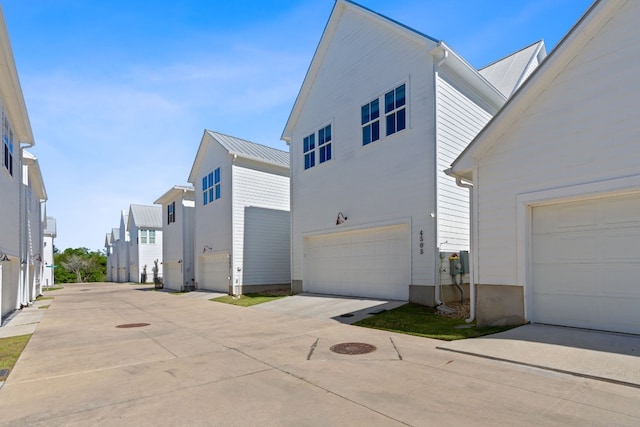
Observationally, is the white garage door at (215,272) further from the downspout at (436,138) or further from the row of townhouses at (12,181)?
the downspout at (436,138)

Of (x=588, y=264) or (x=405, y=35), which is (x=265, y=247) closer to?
(x=405, y=35)

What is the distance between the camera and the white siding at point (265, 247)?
20672 millimetres

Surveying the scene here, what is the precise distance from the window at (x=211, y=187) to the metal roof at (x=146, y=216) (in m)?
21.0

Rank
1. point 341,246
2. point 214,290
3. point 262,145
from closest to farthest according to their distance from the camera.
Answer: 1. point 341,246
2. point 214,290
3. point 262,145

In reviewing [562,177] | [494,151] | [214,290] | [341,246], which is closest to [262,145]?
[214,290]

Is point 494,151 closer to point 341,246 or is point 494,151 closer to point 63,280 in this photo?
point 341,246

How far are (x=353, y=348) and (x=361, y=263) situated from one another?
689 cm

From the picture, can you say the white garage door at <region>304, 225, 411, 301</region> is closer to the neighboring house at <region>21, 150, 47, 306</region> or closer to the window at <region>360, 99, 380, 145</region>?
the window at <region>360, 99, 380, 145</region>

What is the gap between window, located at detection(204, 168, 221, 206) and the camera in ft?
73.4

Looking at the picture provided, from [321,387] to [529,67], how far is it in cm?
1699

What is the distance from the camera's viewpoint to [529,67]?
54.2ft

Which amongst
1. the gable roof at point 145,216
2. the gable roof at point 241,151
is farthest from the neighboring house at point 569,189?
the gable roof at point 145,216

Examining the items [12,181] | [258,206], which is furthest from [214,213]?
[12,181]

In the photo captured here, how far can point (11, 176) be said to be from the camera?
43.2 ft
